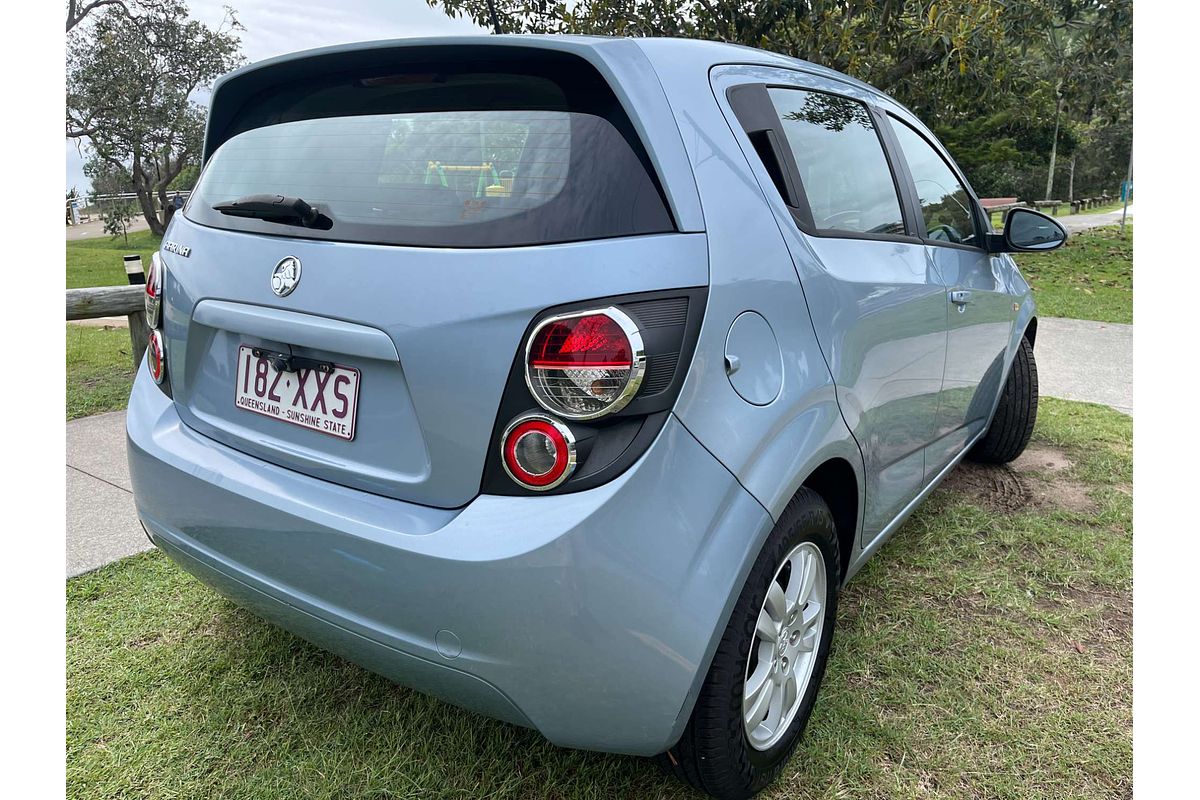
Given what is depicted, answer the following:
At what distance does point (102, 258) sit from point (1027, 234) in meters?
19.7

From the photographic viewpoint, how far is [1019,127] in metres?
30.4

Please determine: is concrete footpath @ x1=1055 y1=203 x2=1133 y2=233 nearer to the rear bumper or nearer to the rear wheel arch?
the rear wheel arch

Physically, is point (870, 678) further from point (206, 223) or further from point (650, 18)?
point (650, 18)

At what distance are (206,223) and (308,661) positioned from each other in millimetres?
1290

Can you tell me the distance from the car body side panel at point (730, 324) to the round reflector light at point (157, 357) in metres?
1.39

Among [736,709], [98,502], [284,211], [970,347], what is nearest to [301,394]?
[284,211]

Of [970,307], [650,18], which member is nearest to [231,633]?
[970,307]

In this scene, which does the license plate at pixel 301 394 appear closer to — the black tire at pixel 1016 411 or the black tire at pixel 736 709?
the black tire at pixel 736 709

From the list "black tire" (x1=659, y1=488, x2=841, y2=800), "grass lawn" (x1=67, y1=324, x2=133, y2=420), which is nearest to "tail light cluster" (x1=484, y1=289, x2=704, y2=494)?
"black tire" (x1=659, y1=488, x2=841, y2=800)

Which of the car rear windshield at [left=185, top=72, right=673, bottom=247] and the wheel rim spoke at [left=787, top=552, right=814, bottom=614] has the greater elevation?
the car rear windshield at [left=185, top=72, right=673, bottom=247]

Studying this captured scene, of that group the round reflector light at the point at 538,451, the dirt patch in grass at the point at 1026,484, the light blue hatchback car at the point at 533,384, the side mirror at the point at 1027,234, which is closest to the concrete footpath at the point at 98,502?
the light blue hatchback car at the point at 533,384

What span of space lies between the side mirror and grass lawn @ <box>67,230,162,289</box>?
1046 centimetres

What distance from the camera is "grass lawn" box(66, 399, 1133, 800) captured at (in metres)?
2.05

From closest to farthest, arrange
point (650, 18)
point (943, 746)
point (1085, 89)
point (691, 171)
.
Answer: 1. point (691, 171)
2. point (943, 746)
3. point (650, 18)
4. point (1085, 89)
